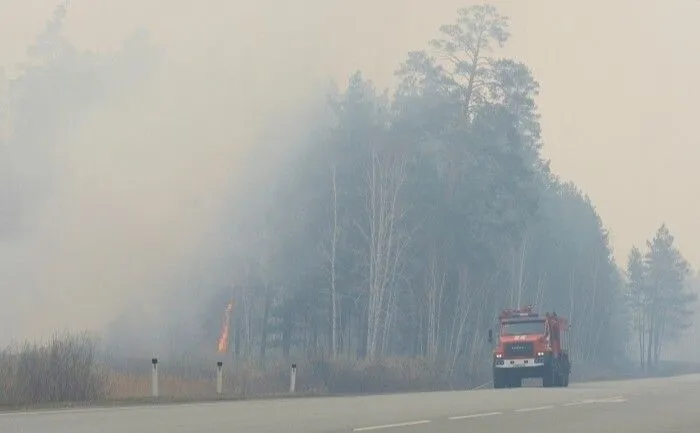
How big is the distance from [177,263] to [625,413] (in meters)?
43.4

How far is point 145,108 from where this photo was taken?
65375 millimetres

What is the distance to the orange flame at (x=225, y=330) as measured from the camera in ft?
224

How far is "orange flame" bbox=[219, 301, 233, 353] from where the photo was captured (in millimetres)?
68250

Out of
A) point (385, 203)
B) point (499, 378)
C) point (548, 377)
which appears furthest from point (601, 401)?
point (385, 203)

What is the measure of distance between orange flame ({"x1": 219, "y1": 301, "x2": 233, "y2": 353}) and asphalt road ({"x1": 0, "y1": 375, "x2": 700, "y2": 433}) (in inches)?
1610

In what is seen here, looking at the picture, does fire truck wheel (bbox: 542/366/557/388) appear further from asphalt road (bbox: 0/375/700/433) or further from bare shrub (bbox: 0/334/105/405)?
bare shrub (bbox: 0/334/105/405)

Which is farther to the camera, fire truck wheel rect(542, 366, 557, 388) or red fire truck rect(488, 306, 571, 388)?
red fire truck rect(488, 306, 571, 388)

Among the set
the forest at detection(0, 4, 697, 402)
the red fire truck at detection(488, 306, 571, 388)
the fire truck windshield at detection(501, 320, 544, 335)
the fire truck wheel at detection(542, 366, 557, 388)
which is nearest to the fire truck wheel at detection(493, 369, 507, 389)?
the red fire truck at detection(488, 306, 571, 388)

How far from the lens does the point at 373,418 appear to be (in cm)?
2069

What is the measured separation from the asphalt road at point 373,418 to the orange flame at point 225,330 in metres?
40.9

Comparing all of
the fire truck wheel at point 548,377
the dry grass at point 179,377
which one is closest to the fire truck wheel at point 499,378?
the fire truck wheel at point 548,377

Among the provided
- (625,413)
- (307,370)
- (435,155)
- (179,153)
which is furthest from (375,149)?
(625,413)

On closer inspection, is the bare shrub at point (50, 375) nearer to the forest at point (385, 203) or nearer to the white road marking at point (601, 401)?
the white road marking at point (601, 401)

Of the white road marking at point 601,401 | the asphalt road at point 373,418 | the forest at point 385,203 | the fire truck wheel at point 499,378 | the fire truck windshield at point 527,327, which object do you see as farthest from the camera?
the forest at point 385,203
